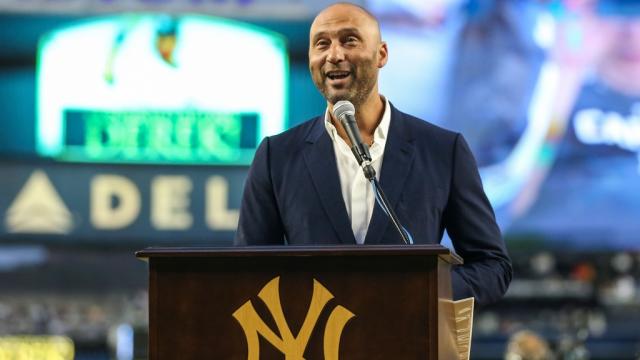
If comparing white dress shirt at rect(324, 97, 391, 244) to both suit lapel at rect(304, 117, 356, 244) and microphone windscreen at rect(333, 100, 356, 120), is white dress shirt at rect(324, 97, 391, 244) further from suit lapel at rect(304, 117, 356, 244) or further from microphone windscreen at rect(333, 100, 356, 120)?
microphone windscreen at rect(333, 100, 356, 120)

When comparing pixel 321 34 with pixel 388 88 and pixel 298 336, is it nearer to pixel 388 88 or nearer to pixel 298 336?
pixel 298 336

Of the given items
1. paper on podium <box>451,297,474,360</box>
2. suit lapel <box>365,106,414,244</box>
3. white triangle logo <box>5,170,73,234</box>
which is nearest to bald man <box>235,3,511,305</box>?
suit lapel <box>365,106,414,244</box>

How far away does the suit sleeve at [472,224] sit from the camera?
2453mm

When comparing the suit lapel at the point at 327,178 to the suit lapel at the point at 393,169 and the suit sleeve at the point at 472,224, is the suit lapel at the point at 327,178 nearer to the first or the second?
the suit lapel at the point at 393,169

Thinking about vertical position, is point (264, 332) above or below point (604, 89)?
below

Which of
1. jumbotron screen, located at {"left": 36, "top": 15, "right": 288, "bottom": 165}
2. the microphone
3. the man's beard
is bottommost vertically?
the microphone

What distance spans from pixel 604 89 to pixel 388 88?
2115 mm

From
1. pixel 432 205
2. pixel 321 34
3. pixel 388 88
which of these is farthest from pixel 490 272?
pixel 388 88

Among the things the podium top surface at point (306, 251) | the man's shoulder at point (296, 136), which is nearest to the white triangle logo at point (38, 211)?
the man's shoulder at point (296, 136)

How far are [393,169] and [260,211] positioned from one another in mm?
264

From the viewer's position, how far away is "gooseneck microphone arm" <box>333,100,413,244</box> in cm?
222

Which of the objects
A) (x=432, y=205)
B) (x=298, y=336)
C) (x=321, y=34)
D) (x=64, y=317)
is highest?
(x=321, y=34)

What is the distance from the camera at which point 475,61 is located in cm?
1304

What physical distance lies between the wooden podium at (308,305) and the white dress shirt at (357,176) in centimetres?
47
